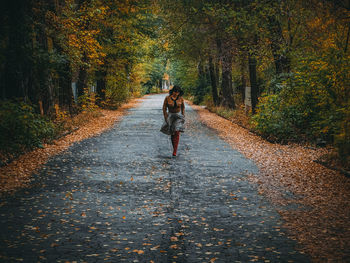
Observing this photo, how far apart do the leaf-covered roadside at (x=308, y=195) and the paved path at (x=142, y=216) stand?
0.28 meters

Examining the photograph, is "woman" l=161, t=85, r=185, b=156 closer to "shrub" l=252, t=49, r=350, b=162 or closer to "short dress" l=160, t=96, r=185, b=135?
"short dress" l=160, t=96, r=185, b=135

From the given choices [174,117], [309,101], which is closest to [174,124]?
[174,117]

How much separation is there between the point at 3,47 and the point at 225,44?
1688 cm

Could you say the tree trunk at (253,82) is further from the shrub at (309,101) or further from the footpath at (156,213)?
the footpath at (156,213)

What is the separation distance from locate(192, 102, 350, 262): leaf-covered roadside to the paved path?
275 mm

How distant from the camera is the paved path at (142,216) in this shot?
471cm

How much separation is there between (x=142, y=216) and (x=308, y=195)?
3.28 meters

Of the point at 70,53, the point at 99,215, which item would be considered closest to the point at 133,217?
the point at 99,215

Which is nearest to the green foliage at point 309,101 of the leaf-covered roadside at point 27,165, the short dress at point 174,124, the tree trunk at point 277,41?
the tree trunk at point 277,41

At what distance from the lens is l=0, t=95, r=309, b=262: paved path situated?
4.71 m

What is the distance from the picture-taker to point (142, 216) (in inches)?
242

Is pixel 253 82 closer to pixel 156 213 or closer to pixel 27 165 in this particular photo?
pixel 27 165

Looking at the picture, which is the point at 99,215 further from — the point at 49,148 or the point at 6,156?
the point at 49,148

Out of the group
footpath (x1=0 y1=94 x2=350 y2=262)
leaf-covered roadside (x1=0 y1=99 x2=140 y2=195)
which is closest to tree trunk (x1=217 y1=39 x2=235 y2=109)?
leaf-covered roadside (x1=0 y1=99 x2=140 y2=195)
